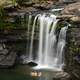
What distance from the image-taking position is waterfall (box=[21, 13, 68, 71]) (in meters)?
17.7

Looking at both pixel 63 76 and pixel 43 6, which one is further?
pixel 43 6

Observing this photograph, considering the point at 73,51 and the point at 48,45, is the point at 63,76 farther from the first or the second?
the point at 48,45

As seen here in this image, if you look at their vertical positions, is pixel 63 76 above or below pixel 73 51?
below

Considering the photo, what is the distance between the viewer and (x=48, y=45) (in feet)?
60.2

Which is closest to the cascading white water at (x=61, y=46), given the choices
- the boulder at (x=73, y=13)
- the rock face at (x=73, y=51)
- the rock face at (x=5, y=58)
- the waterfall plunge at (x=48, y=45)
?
the waterfall plunge at (x=48, y=45)

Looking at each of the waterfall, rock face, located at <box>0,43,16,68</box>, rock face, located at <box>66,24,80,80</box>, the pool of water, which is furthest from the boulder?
rock face, located at <box>0,43,16,68</box>

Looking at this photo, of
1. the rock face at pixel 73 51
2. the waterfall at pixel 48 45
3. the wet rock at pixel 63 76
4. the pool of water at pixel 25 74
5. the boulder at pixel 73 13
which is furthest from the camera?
the waterfall at pixel 48 45

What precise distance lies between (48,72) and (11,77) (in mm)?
1888

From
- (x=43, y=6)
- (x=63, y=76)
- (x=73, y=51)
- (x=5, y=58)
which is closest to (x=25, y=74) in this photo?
(x=5, y=58)

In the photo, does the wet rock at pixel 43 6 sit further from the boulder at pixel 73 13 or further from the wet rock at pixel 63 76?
the wet rock at pixel 63 76

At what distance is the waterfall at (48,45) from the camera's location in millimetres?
17734

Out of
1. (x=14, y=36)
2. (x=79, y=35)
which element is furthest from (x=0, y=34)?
(x=79, y=35)

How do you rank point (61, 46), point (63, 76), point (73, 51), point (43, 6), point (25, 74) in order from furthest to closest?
point (43, 6) < point (61, 46) < point (25, 74) < point (73, 51) < point (63, 76)

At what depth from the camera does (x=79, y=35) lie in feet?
51.4
